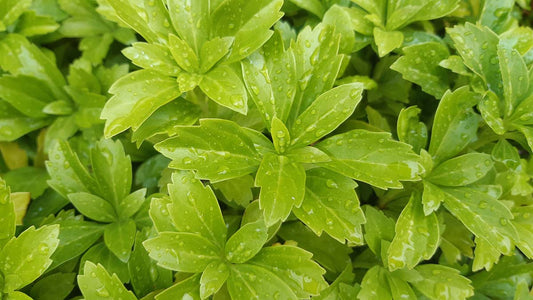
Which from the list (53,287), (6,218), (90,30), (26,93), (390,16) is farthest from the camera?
(90,30)

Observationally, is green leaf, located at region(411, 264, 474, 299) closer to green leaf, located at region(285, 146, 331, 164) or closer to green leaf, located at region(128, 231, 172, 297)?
green leaf, located at region(285, 146, 331, 164)

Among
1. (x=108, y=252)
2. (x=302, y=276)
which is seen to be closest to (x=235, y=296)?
(x=302, y=276)

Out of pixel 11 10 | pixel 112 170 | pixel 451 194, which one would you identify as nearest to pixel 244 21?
pixel 112 170

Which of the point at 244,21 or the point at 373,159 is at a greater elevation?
the point at 244,21

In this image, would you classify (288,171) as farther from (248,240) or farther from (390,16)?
(390,16)

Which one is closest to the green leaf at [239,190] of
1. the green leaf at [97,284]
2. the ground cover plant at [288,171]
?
the ground cover plant at [288,171]

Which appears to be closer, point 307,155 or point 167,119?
point 307,155

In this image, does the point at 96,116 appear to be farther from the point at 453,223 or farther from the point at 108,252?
the point at 453,223

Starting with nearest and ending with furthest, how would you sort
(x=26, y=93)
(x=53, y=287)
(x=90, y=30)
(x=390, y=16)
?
(x=53, y=287) < (x=390, y=16) < (x=26, y=93) < (x=90, y=30)
